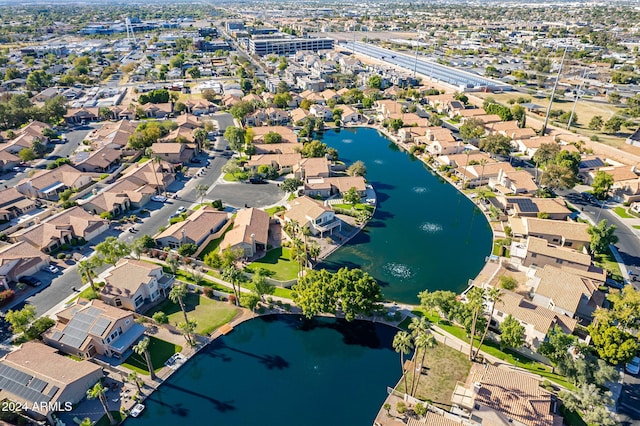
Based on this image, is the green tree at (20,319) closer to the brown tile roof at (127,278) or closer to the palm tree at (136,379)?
the brown tile roof at (127,278)

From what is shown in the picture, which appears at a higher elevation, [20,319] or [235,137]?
[235,137]

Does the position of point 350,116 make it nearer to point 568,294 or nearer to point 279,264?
point 279,264

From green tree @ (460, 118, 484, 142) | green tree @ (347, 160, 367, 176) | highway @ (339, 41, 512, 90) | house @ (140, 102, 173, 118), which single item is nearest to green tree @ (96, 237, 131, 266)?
green tree @ (347, 160, 367, 176)

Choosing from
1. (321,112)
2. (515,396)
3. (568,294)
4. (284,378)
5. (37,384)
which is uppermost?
(321,112)

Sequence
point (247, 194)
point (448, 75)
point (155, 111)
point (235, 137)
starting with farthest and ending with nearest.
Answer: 1. point (448, 75)
2. point (155, 111)
3. point (235, 137)
4. point (247, 194)

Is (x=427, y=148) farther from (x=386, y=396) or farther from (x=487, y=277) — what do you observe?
(x=386, y=396)

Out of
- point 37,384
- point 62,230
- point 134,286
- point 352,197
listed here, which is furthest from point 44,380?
point 352,197

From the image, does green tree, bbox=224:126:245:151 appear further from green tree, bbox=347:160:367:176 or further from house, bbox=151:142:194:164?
green tree, bbox=347:160:367:176
